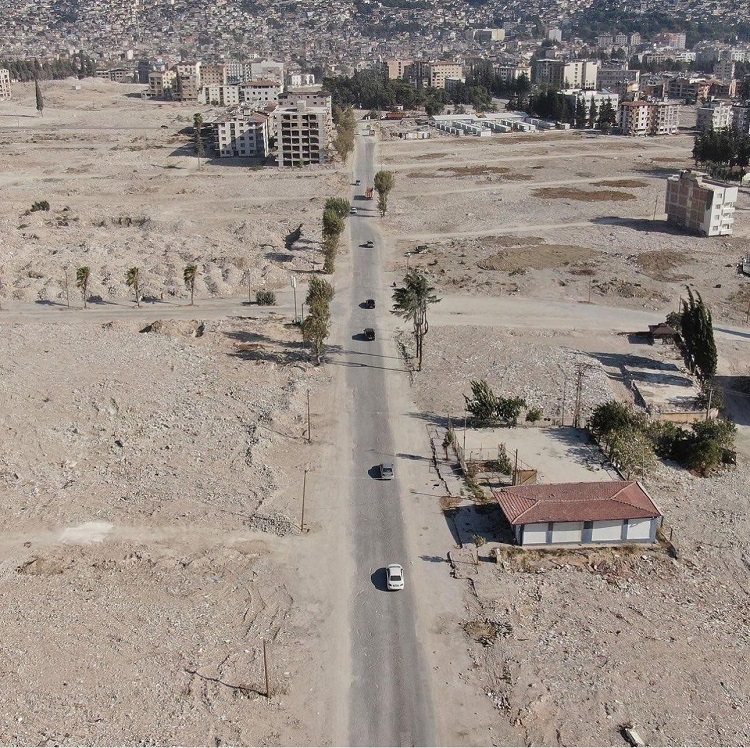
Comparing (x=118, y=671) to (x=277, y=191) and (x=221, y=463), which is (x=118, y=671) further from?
(x=277, y=191)

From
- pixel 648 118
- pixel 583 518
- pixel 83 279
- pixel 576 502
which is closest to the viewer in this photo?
pixel 583 518

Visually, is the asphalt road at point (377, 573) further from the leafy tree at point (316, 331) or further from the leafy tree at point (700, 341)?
the leafy tree at point (700, 341)

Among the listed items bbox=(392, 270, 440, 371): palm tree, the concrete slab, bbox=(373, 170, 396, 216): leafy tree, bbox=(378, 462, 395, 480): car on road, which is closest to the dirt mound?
bbox=(392, 270, 440, 371): palm tree

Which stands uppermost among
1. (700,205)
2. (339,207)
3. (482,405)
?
(700,205)

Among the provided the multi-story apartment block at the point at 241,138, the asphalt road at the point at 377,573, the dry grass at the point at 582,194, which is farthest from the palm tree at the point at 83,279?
the multi-story apartment block at the point at 241,138

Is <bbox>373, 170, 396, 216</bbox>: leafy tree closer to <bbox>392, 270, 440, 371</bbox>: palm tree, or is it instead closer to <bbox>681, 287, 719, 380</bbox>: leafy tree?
<bbox>392, 270, 440, 371</bbox>: palm tree

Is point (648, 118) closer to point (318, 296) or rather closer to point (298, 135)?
point (298, 135)

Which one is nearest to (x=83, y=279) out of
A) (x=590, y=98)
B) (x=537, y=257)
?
(x=537, y=257)

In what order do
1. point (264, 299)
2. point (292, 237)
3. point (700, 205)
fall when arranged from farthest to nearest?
point (700, 205), point (292, 237), point (264, 299)
